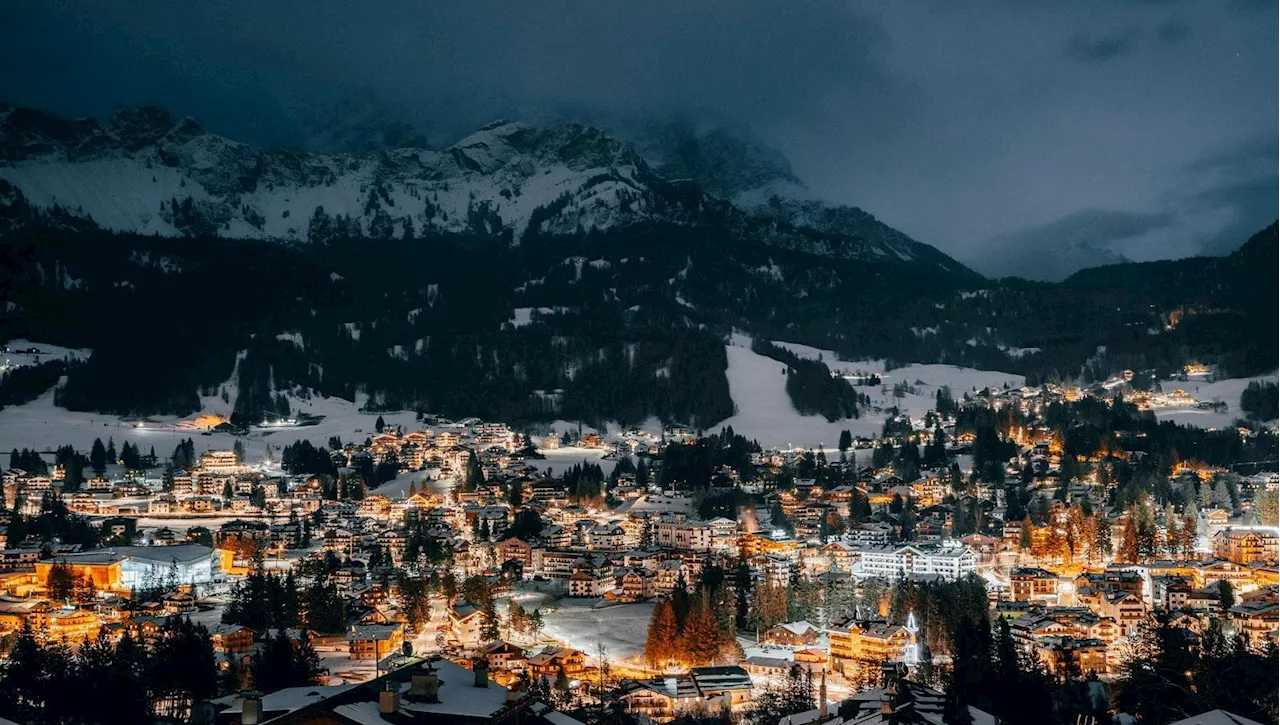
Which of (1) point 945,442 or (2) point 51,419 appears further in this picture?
(2) point 51,419

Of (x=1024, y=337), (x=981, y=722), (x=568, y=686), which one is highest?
(x=1024, y=337)

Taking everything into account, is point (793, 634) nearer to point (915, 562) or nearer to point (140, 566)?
point (915, 562)

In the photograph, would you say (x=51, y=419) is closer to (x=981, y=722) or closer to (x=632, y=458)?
(x=632, y=458)

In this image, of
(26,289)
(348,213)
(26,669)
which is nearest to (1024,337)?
(348,213)

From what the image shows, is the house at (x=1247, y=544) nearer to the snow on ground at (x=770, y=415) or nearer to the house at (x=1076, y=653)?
the house at (x=1076, y=653)

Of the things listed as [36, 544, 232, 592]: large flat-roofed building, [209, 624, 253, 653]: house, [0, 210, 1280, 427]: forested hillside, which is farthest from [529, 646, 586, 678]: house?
[0, 210, 1280, 427]: forested hillside

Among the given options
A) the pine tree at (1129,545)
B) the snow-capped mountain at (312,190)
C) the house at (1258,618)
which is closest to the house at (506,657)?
the house at (1258,618)

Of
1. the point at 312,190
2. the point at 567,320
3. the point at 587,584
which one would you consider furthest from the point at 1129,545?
the point at 312,190
